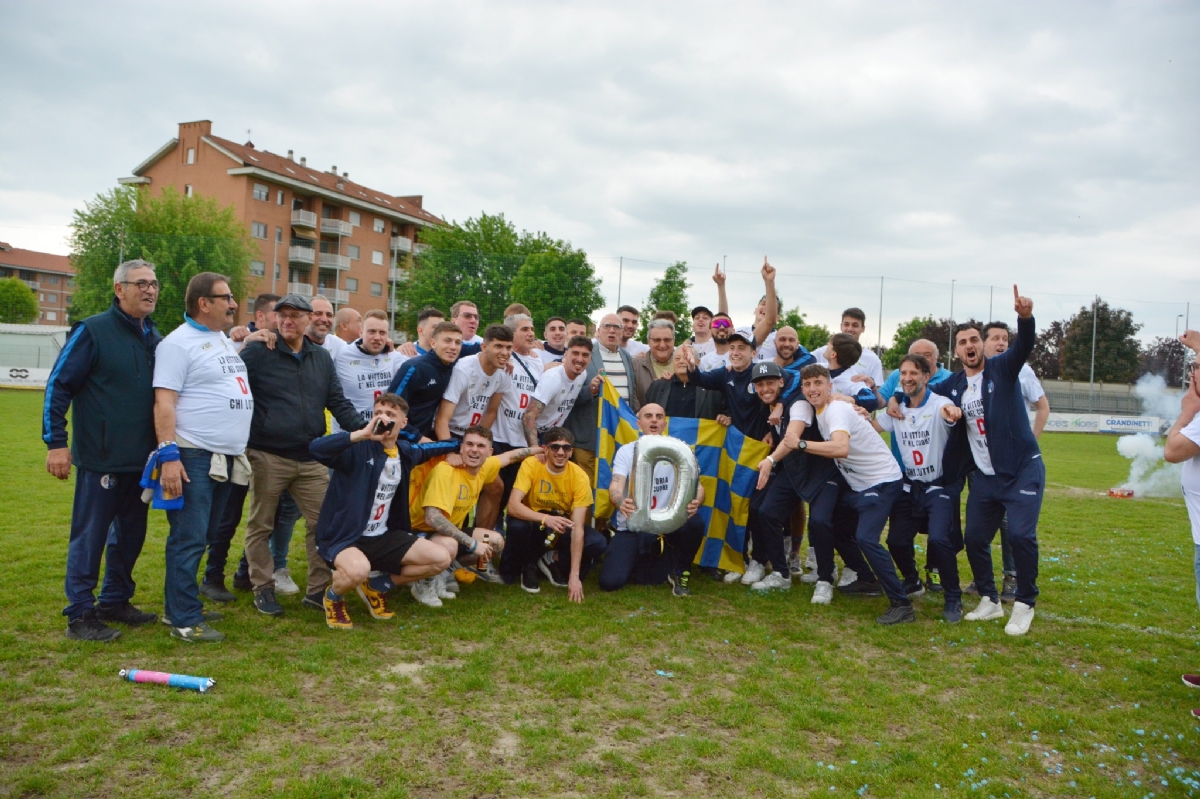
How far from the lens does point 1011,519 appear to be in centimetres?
577

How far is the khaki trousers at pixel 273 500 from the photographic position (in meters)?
5.53

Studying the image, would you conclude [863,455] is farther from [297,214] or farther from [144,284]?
[297,214]

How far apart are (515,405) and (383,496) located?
1726mm

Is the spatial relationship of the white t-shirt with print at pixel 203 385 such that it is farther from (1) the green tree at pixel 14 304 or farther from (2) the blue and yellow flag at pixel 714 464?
(1) the green tree at pixel 14 304

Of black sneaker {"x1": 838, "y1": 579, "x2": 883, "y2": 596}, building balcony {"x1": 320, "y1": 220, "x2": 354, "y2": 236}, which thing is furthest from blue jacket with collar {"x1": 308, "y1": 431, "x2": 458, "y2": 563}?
building balcony {"x1": 320, "y1": 220, "x2": 354, "y2": 236}

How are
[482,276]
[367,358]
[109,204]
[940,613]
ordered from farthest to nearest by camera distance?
[109,204] → [482,276] → [367,358] → [940,613]

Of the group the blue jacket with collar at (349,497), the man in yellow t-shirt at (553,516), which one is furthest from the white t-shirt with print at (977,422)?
the blue jacket with collar at (349,497)

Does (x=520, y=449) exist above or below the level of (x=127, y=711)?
above

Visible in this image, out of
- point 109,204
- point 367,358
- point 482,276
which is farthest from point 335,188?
point 367,358

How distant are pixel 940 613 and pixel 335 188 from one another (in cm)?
5947

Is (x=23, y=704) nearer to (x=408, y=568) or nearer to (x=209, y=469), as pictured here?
(x=209, y=469)

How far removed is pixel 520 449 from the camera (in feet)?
22.0

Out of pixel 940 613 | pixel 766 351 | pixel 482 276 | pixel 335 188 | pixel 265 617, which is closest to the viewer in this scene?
pixel 265 617

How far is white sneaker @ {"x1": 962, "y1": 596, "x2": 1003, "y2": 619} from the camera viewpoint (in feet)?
19.9
